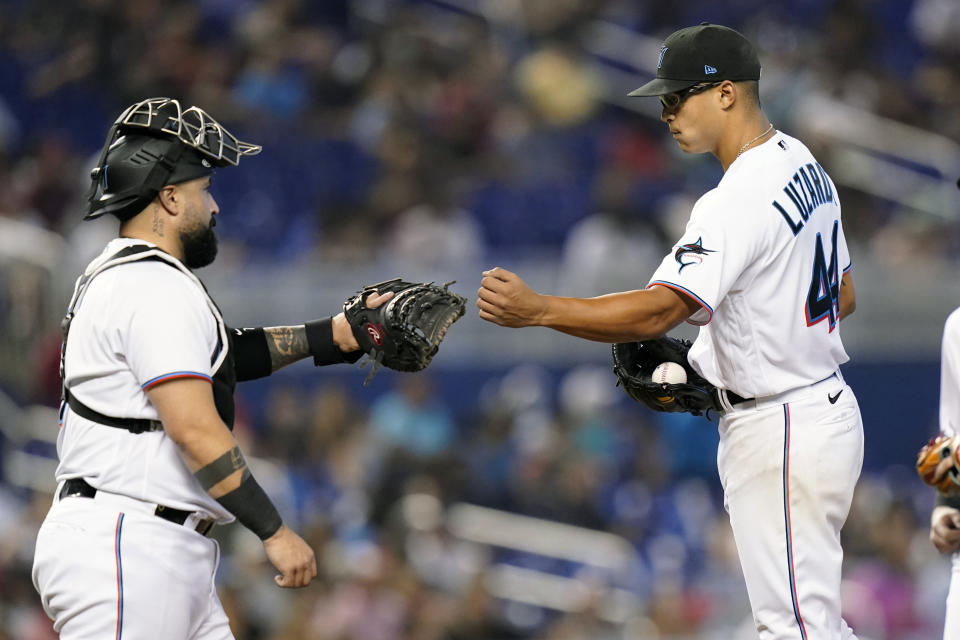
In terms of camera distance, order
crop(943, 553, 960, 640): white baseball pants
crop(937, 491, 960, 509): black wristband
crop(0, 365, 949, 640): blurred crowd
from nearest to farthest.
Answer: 1. crop(943, 553, 960, 640): white baseball pants
2. crop(937, 491, 960, 509): black wristband
3. crop(0, 365, 949, 640): blurred crowd

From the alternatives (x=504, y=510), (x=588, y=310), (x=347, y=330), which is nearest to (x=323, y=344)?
(x=347, y=330)

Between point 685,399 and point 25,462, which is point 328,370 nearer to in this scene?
point 25,462

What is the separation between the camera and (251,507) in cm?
338

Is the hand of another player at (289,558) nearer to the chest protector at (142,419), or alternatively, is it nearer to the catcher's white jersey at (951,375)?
the chest protector at (142,419)

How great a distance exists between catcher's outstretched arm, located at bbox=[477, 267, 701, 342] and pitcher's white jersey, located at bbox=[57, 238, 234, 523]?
782mm

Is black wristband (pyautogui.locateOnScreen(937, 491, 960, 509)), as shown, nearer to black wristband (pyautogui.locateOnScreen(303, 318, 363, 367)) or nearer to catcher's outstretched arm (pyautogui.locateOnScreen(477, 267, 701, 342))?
catcher's outstretched arm (pyautogui.locateOnScreen(477, 267, 701, 342))

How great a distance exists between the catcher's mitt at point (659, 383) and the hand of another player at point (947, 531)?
844 mm

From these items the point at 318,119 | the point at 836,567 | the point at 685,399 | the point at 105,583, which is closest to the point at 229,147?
the point at 105,583

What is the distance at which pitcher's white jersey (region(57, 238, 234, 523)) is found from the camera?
3.35 meters

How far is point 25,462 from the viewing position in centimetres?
835

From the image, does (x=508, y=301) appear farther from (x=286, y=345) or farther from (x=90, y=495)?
(x=90, y=495)

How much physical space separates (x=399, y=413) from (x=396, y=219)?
1.66 meters

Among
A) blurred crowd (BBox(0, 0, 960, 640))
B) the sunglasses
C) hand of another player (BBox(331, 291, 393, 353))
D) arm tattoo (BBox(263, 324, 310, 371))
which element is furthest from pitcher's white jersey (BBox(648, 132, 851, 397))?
blurred crowd (BBox(0, 0, 960, 640))

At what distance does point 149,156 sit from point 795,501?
6.59 ft
